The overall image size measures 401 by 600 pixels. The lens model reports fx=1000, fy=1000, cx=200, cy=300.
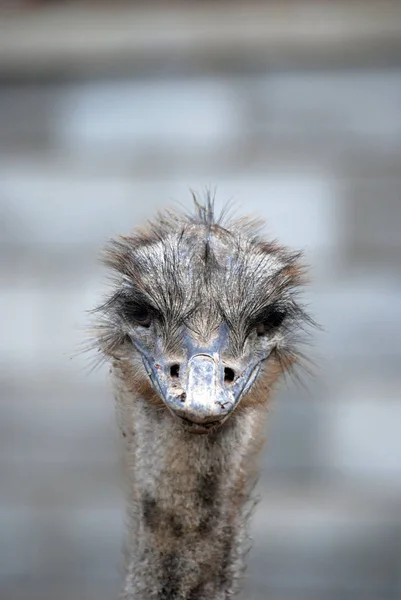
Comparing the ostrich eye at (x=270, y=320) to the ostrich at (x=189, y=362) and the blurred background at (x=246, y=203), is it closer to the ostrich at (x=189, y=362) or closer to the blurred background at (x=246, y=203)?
the ostrich at (x=189, y=362)

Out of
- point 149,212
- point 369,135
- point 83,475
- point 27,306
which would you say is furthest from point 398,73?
point 83,475

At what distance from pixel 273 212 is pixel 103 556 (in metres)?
1.14

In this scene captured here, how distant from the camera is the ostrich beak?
3.36 feet

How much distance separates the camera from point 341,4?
9.19ft

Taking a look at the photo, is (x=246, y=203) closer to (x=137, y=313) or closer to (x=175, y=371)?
(x=137, y=313)

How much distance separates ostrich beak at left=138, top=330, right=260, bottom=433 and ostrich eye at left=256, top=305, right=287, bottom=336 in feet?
0.25

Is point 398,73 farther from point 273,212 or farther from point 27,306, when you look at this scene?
point 27,306

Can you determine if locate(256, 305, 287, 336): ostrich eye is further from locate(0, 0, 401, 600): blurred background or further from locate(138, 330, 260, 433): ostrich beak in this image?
locate(0, 0, 401, 600): blurred background

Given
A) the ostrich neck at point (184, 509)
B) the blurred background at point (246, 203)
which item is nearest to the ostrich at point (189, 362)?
the ostrich neck at point (184, 509)

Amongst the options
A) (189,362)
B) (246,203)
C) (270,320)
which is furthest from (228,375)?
(246,203)

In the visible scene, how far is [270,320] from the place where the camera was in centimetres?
129

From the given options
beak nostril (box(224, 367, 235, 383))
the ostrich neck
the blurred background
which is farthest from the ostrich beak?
the blurred background

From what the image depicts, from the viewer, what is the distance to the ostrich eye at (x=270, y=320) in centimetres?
126

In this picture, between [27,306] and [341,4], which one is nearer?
[341,4]
